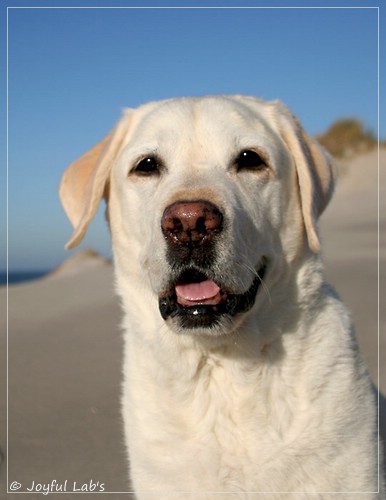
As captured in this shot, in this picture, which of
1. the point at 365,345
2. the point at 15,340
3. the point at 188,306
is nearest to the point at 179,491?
the point at 188,306

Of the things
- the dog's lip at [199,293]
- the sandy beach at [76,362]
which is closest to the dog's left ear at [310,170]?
the dog's lip at [199,293]

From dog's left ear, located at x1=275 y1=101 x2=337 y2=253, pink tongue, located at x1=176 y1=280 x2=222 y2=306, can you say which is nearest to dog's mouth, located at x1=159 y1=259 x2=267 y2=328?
pink tongue, located at x1=176 y1=280 x2=222 y2=306

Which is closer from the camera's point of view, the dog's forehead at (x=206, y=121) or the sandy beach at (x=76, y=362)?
the dog's forehead at (x=206, y=121)

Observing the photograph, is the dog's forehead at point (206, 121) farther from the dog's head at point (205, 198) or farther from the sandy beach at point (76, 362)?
the sandy beach at point (76, 362)

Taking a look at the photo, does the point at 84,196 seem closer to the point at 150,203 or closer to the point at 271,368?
the point at 150,203

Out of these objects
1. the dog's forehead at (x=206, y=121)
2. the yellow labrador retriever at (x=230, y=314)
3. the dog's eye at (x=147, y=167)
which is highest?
the dog's forehead at (x=206, y=121)

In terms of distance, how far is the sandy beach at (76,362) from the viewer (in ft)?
16.7

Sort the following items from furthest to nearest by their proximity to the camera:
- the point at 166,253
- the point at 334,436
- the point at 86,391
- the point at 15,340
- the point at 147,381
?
1. the point at 15,340
2. the point at 86,391
3. the point at 147,381
4. the point at 334,436
5. the point at 166,253

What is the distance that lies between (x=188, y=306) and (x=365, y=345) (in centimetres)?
465

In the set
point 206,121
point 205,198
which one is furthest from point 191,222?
point 206,121

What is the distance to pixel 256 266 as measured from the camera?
3.35 meters

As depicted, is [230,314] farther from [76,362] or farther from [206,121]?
[76,362]

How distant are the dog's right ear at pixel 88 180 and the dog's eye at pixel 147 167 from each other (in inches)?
10.6

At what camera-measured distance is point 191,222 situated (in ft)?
9.80
